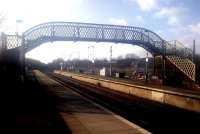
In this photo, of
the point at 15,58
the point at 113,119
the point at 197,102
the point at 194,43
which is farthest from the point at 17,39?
the point at 113,119

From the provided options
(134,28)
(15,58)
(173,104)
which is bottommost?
(173,104)

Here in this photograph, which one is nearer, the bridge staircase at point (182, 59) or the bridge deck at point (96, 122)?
the bridge deck at point (96, 122)

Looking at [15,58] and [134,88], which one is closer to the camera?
[134,88]

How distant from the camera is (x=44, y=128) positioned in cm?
1400

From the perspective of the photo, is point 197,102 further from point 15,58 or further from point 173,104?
point 15,58

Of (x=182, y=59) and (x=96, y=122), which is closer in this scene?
(x=96, y=122)

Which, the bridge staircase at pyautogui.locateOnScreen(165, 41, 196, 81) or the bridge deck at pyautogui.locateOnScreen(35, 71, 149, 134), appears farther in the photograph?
the bridge staircase at pyautogui.locateOnScreen(165, 41, 196, 81)

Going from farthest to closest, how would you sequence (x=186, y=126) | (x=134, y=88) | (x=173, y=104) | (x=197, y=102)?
(x=134, y=88), (x=173, y=104), (x=197, y=102), (x=186, y=126)

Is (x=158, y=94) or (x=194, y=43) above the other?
(x=194, y=43)

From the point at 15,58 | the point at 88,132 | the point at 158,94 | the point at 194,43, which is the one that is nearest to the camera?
the point at 88,132

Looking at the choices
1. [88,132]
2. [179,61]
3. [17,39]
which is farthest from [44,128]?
[179,61]

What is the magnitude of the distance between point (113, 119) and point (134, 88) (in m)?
20.2

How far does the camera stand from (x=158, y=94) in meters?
29.9

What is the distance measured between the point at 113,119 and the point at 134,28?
4683 centimetres
